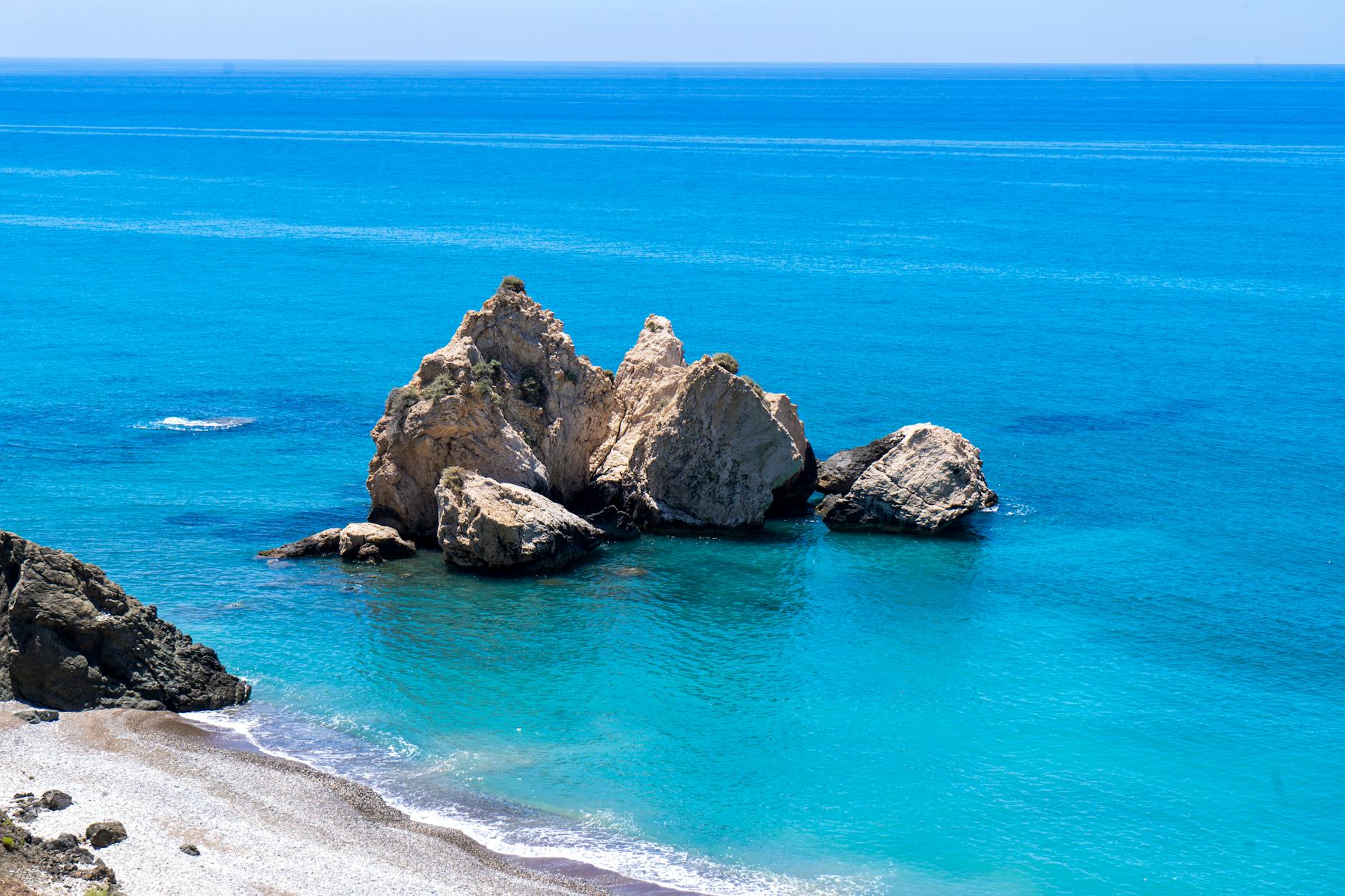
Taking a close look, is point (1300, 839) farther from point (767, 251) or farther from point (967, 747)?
point (767, 251)

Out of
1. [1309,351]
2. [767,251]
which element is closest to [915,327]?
[1309,351]


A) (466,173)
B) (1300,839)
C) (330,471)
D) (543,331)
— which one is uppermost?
(466,173)

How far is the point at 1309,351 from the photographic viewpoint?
3278 inches

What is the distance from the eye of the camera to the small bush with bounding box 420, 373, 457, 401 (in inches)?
1928

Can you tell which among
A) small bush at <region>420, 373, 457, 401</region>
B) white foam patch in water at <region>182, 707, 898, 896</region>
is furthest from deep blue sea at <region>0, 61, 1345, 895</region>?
small bush at <region>420, 373, 457, 401</region>

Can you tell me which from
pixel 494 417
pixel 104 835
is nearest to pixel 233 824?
pixel 104 835

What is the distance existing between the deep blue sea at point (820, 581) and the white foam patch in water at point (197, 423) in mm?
263

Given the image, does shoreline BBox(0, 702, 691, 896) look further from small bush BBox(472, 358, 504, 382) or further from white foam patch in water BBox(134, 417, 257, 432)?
white foam patch in water BBox(134, 417, 257, 432)

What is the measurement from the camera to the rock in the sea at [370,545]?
47781mm

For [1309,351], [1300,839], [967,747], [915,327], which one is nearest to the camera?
[1300,839]

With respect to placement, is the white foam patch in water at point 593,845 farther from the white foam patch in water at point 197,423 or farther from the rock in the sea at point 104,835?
the white foam patch in water at point 197,423

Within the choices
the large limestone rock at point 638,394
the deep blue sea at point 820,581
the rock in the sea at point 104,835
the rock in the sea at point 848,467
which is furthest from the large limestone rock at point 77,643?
the rock in the sea at point 848,467

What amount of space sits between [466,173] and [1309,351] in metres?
117

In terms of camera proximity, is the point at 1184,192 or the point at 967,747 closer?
the point at 967,747
